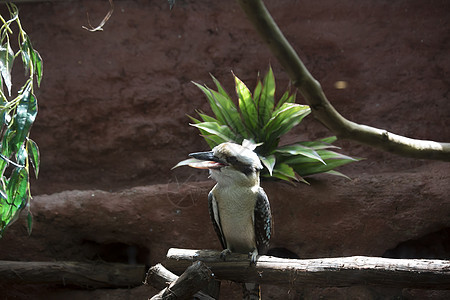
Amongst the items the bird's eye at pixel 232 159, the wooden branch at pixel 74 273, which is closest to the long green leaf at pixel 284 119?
the bird's eye at pixel 232 159

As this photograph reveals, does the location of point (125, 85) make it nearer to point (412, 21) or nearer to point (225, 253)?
point (225, 253)

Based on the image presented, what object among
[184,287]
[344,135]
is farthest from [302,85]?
[184,287]

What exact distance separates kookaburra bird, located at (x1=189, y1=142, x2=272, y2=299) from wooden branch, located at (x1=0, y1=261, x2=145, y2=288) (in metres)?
1.23

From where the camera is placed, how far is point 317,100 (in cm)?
161

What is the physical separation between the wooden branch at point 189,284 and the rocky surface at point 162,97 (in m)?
1.51

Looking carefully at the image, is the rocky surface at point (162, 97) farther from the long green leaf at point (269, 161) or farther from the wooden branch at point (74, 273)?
the long green leaf at point (269, 161)

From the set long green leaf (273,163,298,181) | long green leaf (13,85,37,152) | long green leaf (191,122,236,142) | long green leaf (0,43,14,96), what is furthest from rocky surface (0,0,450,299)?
long green leaf (0,43,14,96)

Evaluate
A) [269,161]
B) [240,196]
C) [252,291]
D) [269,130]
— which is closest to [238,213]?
[240,196]

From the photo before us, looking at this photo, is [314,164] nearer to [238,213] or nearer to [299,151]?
[299,151]

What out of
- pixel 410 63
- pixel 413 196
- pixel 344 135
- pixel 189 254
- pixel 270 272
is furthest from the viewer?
pixel 410 63

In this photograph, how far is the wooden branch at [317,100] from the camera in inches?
59.5

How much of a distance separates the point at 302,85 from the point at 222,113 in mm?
2788

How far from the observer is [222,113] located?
4.36 meters

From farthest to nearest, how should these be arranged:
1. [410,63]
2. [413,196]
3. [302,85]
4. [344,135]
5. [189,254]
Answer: [410,63] → [413,196] → [189,254] → [344,135] → [302,85]
